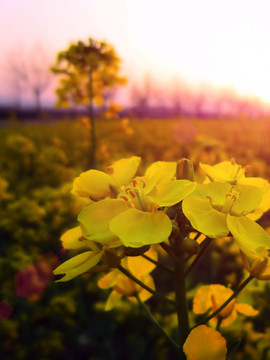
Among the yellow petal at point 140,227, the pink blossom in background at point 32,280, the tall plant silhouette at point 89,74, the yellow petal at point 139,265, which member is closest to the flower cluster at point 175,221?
the yellow petal at point 140,227

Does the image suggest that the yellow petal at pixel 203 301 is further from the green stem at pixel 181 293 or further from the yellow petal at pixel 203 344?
the yellow petal at pixel 203 344

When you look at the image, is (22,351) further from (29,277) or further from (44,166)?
(44,166)

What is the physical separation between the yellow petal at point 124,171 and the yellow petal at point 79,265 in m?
0.19

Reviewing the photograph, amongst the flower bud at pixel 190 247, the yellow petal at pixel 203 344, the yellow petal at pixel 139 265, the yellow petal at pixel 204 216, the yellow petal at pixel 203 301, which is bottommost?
the yellow petal at pixel 203 301

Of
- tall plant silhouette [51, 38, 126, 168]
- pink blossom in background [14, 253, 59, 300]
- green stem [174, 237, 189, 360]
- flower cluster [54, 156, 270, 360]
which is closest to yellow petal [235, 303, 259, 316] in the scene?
flower cluster [54, 156, 270, 360]

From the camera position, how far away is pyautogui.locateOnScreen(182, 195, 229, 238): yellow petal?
0.68 metres

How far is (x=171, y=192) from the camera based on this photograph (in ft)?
2.39

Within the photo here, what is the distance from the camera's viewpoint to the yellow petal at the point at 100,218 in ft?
2.30

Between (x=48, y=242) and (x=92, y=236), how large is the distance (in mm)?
2087

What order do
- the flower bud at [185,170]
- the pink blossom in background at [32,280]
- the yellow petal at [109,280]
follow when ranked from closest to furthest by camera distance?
the flower bud at [185,170] < the yellow petal at [109,280] < the pink blossom in background at [32,280]

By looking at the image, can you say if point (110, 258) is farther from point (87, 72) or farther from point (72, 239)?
point (87, 72)

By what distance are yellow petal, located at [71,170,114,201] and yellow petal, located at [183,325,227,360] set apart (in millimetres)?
350

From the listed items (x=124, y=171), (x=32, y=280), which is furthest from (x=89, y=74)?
(x=124, y=171)

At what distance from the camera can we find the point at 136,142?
26.2ft
